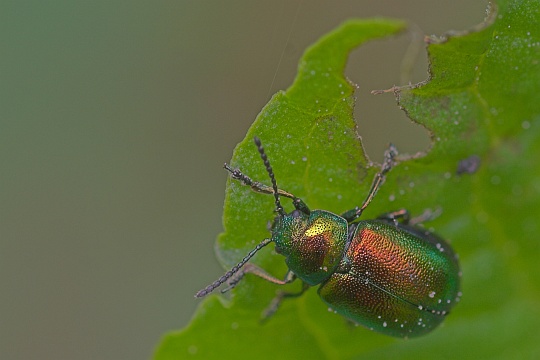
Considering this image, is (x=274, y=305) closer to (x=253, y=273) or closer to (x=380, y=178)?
(x=253, y=273)

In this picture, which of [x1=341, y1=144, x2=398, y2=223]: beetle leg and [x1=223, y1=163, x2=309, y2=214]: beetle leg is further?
[x1=341, y1=144, x2=398, y2=223]: beetle leg

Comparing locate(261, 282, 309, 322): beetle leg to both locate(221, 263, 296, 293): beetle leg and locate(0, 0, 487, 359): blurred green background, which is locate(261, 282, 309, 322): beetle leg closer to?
locate(221, 263, 296, 293): beetle leg

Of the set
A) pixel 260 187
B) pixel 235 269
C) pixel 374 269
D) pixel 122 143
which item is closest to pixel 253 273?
pixel 235 269

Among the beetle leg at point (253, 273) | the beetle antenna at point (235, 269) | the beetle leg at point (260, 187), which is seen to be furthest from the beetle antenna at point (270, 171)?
the beetle leg at point (253, 273)

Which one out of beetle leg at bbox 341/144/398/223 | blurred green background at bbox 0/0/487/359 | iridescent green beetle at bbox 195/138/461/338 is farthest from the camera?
blurred green background at bbox 0/0/487/359

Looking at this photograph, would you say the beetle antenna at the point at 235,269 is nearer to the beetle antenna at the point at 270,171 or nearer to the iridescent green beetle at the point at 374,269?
the iridescent green beetle at the point at 374,269

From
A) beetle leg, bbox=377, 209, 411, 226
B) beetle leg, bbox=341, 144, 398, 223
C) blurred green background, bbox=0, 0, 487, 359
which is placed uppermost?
beetle leg, bbox=341, 144, 398, 223

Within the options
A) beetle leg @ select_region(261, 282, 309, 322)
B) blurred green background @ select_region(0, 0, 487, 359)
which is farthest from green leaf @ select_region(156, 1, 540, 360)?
blurred green background @ select_region(0, 0, 487, 359)
